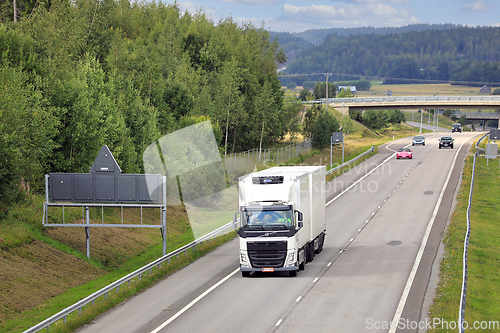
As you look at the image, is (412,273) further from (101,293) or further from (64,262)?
(64,262)

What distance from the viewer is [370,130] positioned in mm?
126625

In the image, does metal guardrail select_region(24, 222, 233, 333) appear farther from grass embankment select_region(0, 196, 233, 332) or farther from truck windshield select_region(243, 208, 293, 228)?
truck windshield select_region(243, 208, 293, 228)

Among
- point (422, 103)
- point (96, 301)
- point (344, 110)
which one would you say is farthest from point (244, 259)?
point (344, 110)

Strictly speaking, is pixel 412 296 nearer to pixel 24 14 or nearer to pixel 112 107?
pixel 112 107

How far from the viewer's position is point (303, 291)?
20.7 m

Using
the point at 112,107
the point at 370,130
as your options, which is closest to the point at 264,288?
the point at 112,107

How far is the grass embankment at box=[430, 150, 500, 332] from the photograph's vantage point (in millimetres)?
18172

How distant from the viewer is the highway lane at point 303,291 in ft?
57.8

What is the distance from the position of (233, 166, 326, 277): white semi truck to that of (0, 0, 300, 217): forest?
12.2 m

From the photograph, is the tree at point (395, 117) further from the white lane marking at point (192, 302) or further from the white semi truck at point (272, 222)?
the white lane marking at point (192, 302)

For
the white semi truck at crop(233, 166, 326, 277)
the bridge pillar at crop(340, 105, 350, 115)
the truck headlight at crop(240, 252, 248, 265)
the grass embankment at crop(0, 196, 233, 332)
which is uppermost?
the bridge pillar at crop(340, 105, 350, 115)

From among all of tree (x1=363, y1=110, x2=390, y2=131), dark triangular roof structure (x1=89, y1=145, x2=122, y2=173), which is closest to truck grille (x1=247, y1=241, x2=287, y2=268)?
dark triangular roof structure (x1=89, y1=145, x2=122, y2=173)

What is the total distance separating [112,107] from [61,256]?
1467cm

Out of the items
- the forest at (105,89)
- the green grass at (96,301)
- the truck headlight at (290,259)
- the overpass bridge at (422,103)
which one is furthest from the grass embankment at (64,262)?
the overpass bridge at (422,103)
